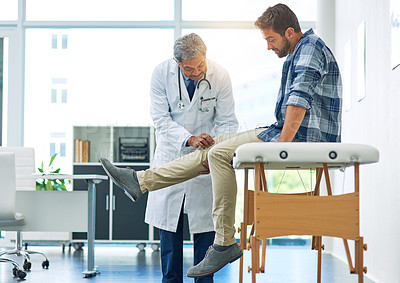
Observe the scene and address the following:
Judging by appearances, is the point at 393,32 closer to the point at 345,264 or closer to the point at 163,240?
the point at 163,240

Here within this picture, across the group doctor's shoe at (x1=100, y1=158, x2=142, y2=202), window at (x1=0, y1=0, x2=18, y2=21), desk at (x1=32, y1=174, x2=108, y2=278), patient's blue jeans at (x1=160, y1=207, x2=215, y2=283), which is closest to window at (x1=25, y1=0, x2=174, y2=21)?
window at (x1=0, y1=0, x2=18, y2=21)

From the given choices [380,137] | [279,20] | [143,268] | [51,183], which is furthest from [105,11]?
[279,20]

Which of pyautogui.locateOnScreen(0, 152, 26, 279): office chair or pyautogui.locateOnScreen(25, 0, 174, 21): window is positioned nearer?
pyautogui.locateOnScreen(0, 152, 26, 279): office chair

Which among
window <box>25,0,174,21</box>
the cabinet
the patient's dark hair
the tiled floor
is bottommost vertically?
the tiled floor

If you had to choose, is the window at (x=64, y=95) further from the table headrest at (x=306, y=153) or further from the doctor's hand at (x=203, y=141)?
the table headrest at (x=306, y=153)

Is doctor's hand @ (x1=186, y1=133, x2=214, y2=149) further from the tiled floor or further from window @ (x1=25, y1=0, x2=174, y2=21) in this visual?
window @ (x1=25, y1=0, x2=174, y2=21)

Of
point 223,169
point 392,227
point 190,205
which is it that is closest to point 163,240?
point 190,205

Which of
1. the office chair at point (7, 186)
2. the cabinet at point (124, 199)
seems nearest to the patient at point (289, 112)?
the office chair at point (7, 186)

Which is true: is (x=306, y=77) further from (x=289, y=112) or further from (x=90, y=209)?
(x=90, y=209)

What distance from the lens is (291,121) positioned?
222 centimetres

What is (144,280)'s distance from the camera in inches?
147

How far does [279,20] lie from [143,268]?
8.79 ft

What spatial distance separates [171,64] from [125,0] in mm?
3927

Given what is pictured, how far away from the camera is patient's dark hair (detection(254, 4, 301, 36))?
92.8 inches
